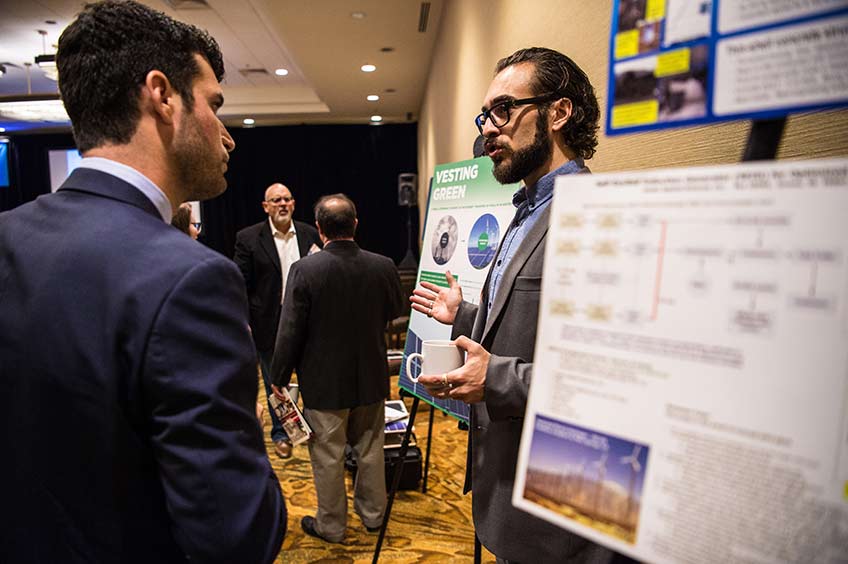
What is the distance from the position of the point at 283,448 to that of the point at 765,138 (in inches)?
144

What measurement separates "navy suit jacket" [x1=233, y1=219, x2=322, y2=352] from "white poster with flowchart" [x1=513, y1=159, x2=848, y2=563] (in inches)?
130

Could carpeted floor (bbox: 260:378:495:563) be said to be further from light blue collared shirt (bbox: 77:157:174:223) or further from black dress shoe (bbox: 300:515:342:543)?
light blue collared shirt (bbox: 77:157:174:223)

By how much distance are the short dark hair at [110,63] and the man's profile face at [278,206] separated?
2.96 m

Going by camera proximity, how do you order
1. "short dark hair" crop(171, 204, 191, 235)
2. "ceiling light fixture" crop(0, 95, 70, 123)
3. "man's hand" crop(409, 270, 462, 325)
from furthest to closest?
"ceiling light fixture" crop(0, 95, 70, 123) < "short dark hair" crop(171, 204, 191, 235) < "man's hand" crop(409, 270, 462, 325)

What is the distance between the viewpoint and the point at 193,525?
0.77m

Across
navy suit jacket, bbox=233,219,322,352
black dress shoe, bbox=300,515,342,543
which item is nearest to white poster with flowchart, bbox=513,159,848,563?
black dress shoe, bbox=300,515,342,543

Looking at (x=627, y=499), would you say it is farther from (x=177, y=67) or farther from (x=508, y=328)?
(x=177, y=67)

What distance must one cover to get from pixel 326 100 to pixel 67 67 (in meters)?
8.32

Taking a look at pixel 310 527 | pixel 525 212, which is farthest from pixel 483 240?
pixel 310 527

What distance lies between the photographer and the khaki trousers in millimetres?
2598

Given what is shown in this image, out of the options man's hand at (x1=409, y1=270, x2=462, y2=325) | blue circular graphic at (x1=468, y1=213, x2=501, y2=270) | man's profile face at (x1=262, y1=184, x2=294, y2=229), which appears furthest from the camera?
man's profile face at (x1=262, y1=184, x2=294, y2=229)

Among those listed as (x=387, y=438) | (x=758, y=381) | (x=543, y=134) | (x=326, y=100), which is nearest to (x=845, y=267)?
(x=758, y=381)

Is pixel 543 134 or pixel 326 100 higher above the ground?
pixel 326 100

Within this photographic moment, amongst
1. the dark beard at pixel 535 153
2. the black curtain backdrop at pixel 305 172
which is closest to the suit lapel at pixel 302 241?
the dark beard at pixel 535 153
